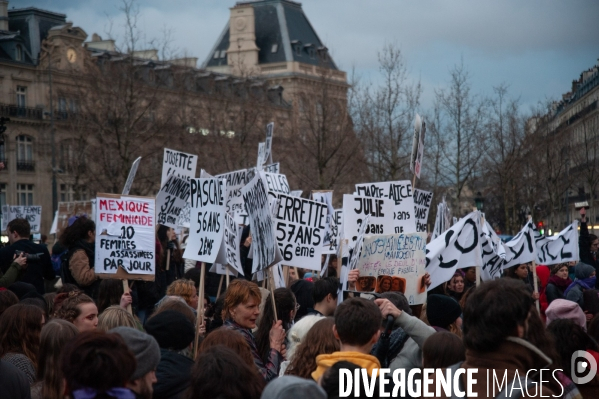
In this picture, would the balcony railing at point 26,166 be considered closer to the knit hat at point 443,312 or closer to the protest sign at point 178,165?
the protest sign at point 178,165

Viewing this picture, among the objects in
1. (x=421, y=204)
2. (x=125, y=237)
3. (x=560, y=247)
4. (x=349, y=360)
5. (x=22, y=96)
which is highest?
(x=22, y=96)

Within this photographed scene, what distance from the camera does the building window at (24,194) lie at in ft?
189

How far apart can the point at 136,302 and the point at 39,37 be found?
52.1 meters

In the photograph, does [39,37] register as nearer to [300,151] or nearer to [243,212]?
[300,151]

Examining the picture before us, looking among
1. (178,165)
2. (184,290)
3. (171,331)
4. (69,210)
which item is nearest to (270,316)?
(184,290)

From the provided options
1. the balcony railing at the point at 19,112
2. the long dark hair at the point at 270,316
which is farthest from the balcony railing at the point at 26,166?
the long dark hair at the point at 270,316

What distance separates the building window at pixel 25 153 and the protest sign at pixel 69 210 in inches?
1256

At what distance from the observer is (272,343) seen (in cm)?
679

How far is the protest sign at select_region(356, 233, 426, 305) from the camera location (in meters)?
8.69

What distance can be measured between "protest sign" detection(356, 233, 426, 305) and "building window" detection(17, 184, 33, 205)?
51.6m

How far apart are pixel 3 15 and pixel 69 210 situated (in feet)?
126

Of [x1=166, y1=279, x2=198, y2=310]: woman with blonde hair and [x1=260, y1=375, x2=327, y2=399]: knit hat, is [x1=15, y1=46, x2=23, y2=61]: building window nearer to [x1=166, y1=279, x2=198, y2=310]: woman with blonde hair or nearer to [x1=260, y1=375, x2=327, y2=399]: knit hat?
[x1=166, y1=279, x2=198, y2=310]: woman with blonde hair

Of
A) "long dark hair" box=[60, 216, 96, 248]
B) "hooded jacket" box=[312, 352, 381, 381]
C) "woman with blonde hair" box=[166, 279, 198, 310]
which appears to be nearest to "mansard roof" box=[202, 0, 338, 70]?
"long dark hair" box=[60, 216, 96, 248]

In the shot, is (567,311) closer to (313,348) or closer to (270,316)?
(313,348)
